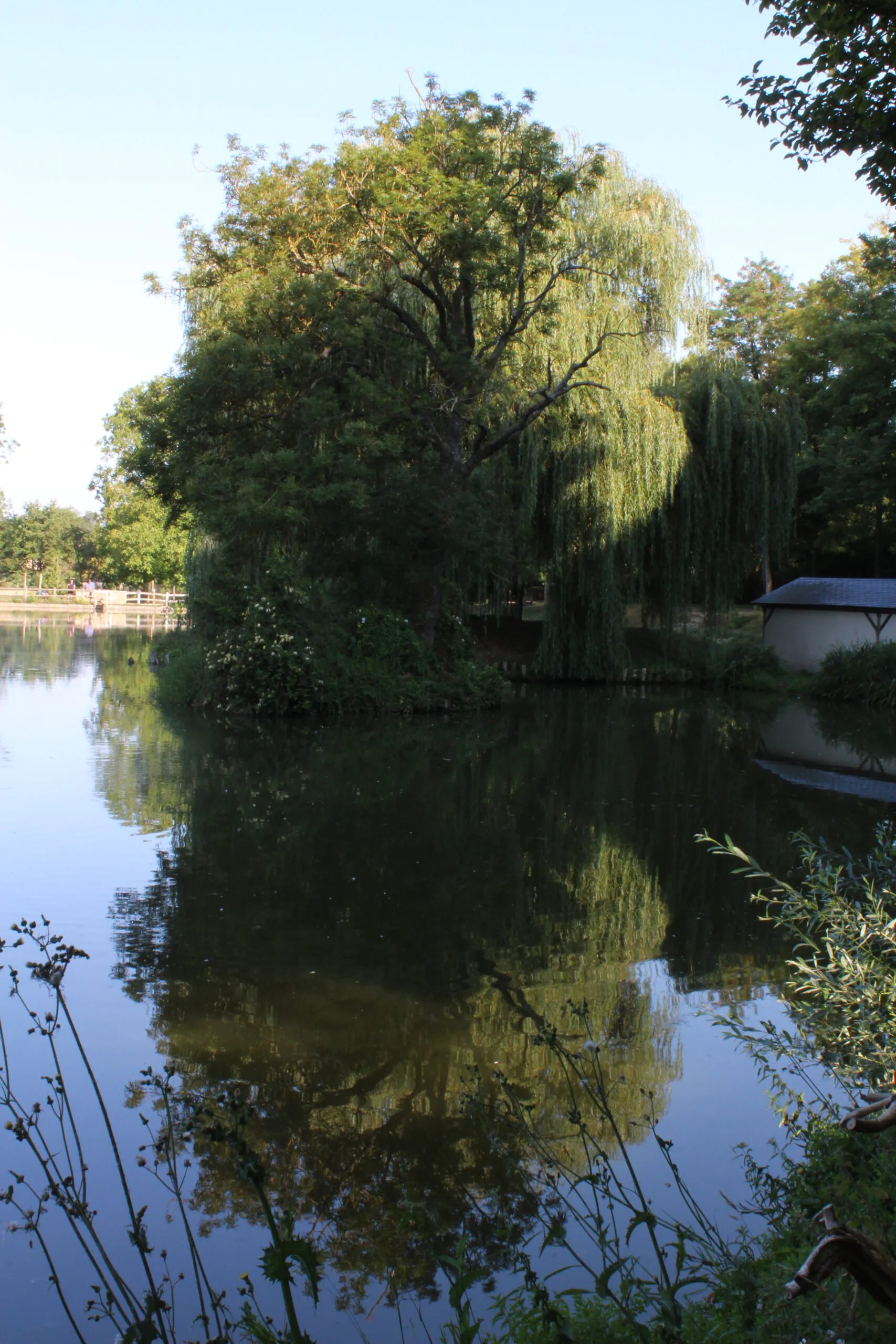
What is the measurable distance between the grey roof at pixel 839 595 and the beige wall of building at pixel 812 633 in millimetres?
213

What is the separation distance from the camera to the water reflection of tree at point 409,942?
4176mm

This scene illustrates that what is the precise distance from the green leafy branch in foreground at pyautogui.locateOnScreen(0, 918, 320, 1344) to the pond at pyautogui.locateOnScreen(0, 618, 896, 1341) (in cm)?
11

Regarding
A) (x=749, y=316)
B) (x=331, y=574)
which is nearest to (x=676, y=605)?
(x=331, y=574)

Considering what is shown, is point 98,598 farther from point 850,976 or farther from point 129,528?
point 850,976

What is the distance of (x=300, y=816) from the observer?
10758 mm

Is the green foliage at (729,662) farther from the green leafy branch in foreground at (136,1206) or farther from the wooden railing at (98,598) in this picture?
the wooden railing at (98,598)

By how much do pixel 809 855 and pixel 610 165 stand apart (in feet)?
82.3

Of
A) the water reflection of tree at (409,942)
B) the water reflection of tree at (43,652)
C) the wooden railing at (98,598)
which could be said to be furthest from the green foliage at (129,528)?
the water reflection of tree at (409,942)

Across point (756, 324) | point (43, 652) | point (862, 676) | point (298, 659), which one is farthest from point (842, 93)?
point (756, 324)

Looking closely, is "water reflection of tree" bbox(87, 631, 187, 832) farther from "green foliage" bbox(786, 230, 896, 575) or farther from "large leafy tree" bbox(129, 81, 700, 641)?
"green foliage" bbox(786, 230, 896, 575)

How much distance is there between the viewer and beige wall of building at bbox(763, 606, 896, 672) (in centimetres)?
2953

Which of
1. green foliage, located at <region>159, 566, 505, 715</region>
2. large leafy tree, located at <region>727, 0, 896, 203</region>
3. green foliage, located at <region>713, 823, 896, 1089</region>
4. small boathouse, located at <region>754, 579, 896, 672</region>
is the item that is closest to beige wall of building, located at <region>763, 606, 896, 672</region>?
small boathouse, located at <region>754, 579, 896, 672</region>

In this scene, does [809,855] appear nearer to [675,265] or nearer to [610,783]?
[610,783]

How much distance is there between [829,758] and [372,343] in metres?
11.5
